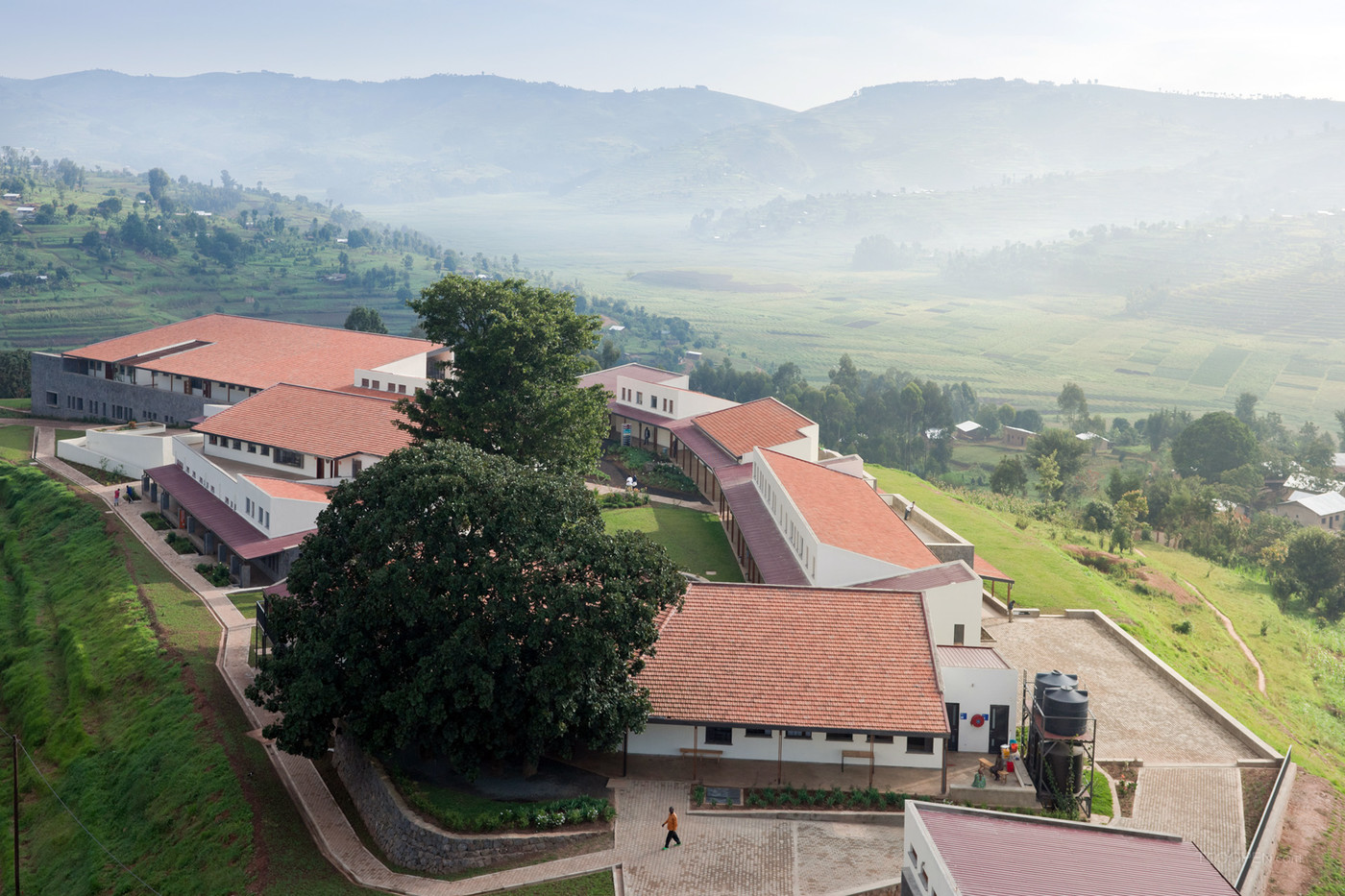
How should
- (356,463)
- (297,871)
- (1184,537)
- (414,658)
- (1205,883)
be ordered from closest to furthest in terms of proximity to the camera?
1. (1205,883)
2. (297,871)
3. (414,658)
4. (356,463)
5. (1184,537)

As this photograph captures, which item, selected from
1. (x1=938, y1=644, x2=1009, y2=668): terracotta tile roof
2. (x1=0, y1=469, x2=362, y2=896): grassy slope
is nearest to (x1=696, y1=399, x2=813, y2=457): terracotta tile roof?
(x1=938, y1=644, x2=1009, y2=668): terracotta tile roof

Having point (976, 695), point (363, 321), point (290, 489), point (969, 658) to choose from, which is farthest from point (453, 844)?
point (363, 321)

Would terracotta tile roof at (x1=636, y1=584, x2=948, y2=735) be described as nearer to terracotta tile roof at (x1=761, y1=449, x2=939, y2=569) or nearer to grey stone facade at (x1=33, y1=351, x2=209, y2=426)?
terracotta tile roof at (x1=761, y1=449, x2=939, y2=569)

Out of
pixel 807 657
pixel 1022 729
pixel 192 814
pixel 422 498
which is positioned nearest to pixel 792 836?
pixel 807 657

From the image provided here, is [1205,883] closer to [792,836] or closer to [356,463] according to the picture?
[792,836]

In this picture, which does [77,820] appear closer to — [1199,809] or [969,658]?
[969,658]

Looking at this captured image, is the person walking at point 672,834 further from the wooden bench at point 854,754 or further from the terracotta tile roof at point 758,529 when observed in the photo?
the terracotta tile roof at point 758,529

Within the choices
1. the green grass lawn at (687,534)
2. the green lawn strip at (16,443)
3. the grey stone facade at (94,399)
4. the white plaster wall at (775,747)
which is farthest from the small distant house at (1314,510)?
the green lawn strip at (16,443)

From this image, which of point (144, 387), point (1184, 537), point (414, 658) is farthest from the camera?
point (1184, 537)

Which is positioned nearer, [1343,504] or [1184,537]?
[1184,537]
